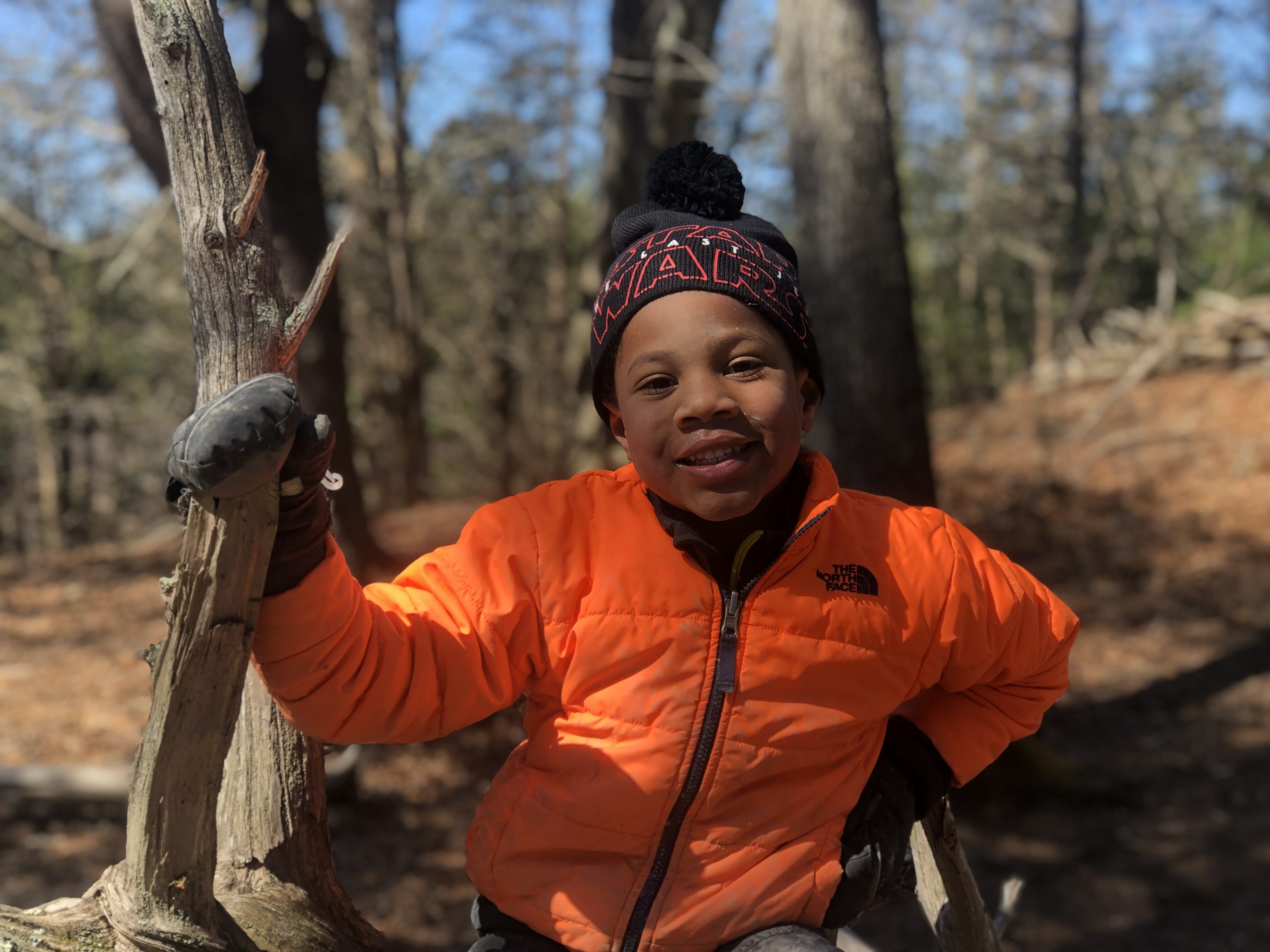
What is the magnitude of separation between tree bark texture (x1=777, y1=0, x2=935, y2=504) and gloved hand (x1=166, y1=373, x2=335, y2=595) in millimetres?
3338

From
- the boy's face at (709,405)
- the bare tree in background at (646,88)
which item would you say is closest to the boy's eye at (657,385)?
the boy's face at (709,405)

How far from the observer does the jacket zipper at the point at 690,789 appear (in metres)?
1.62

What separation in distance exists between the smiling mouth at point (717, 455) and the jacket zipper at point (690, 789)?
0.27 m

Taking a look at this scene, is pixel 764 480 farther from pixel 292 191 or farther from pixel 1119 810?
pixel 292 191

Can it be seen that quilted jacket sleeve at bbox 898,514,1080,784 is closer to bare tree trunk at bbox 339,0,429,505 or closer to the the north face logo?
the the north face logo

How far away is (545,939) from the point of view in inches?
65.7

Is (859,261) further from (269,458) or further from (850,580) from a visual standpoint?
(269,458)

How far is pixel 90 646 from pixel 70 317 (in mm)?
12068

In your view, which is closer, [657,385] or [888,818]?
[657,385]

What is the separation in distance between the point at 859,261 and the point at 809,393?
2.70 meters

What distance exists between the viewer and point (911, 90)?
18.1 m

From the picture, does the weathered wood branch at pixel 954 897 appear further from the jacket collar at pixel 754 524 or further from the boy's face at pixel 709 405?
the boy's face at pixel 709 405

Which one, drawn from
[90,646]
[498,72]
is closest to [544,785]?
[90,646]

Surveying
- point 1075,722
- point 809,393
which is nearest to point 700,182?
point 809,393
